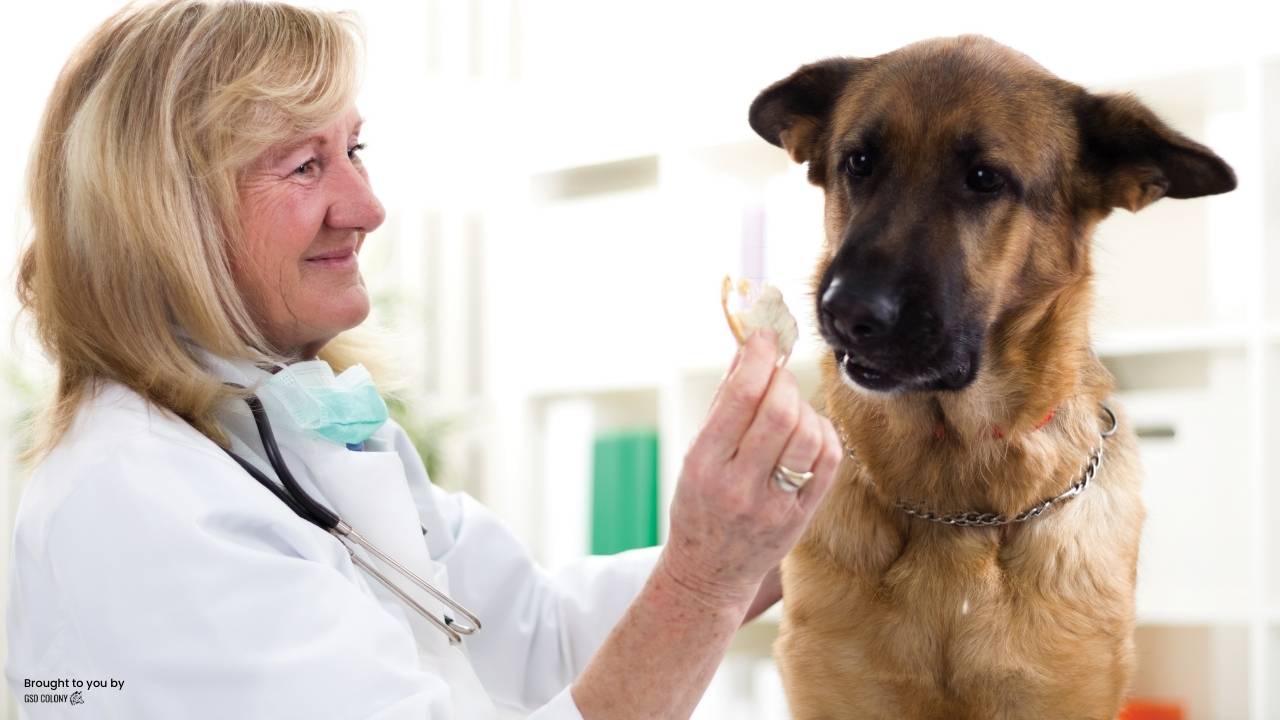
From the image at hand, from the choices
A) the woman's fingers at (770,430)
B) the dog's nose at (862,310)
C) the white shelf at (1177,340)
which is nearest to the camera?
the woman's fingers at (770,430)

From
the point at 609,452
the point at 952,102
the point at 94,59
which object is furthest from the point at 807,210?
the point at 94,59

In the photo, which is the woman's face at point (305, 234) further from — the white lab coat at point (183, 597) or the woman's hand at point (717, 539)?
the woman's hand at point (717, 539)

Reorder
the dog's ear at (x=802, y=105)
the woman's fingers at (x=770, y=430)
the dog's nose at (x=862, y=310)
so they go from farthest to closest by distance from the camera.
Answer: the dog's ear at (x=802, y=105) < the dog's nose at (x=862, y=310) < the woman's fingers at (x=770, y=430)

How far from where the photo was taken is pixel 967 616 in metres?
→ 1.23

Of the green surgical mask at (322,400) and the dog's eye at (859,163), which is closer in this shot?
the green surgical mask at (322,400)

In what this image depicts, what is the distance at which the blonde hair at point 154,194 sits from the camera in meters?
1.21

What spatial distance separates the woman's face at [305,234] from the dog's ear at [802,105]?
51 centimetres

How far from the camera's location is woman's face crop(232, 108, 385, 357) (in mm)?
1300

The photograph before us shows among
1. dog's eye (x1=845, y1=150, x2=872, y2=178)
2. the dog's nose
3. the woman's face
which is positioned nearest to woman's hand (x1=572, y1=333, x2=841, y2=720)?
the dog's nose

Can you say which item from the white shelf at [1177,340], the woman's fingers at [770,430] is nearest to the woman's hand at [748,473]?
the woman's fingers at [770,430]

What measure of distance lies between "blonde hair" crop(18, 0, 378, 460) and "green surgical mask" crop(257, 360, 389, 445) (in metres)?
0.05

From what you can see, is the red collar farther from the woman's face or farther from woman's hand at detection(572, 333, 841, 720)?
the woman's face

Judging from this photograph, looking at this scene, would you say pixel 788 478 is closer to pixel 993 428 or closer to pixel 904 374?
pixel 904 374

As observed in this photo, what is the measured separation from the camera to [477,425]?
3062 millimetres
